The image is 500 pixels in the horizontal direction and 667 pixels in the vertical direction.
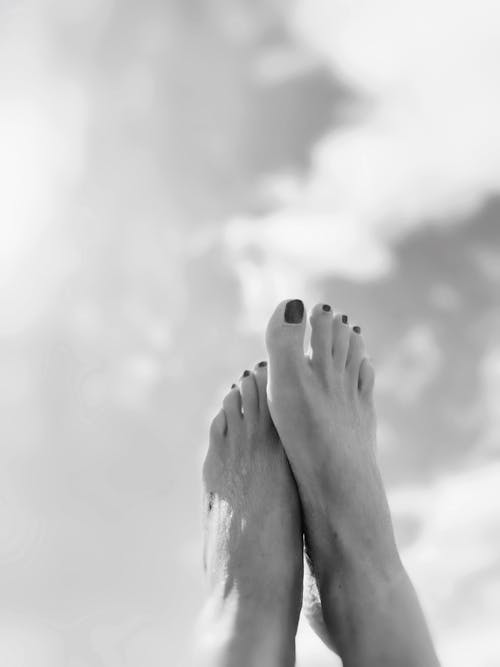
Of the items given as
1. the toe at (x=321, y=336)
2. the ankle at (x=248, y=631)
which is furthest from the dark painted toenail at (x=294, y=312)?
the ankle at (x=248, y=631)

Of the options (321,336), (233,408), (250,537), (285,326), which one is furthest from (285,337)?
(250,537)

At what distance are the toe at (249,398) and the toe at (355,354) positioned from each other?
0.78 feet

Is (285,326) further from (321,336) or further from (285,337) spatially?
A: (321,336)

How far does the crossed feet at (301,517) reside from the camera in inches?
58.9

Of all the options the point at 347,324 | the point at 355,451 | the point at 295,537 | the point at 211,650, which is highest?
the point at 347,324

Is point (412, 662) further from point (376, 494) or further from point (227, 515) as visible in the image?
point (227, 515)

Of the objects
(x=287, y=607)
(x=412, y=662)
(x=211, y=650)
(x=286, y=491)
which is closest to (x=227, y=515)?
(x=286, y=491)

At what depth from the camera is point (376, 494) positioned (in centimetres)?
175

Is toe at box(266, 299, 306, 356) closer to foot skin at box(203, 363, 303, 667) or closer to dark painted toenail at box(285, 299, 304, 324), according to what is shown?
dark painted toenail at box(285, 299, 304, 324)

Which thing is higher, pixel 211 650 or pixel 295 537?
pixel 295 537

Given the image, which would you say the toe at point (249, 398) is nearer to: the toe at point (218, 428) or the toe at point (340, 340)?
the toe at point (218, 428)

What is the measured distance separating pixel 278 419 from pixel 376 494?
268mm

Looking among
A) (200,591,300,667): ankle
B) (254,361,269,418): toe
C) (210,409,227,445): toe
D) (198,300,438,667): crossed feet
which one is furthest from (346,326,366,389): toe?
(200,591,300,667): ankle

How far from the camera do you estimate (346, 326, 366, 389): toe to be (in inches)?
79.5
